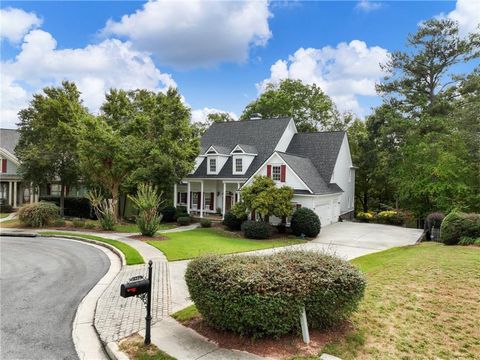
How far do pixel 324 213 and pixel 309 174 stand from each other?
11.0ft

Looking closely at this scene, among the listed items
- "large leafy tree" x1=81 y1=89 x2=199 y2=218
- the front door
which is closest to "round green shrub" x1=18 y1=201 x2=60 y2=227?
"large leafy tree" x1=81 y1=89 x2=199 y2=218

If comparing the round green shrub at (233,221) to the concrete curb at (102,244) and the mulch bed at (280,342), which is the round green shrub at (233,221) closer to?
the concrete curb at (102,244)

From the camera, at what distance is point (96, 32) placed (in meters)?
15.8

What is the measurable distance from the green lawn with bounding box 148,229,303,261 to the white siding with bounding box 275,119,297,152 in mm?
10875

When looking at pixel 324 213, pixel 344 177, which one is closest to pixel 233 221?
pixel 324 213

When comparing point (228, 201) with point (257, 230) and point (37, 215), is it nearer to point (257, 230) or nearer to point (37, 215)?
point (257, 230)

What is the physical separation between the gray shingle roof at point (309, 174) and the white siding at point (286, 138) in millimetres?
2726

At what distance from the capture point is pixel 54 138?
28.0 metres

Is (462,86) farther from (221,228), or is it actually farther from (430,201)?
(221,228)

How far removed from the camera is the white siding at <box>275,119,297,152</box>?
100 feet

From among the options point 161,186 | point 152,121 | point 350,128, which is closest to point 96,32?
point 152,121

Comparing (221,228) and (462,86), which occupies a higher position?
(462,86)

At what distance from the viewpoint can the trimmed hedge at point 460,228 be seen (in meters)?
16.2

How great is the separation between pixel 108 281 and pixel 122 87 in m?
22.3
